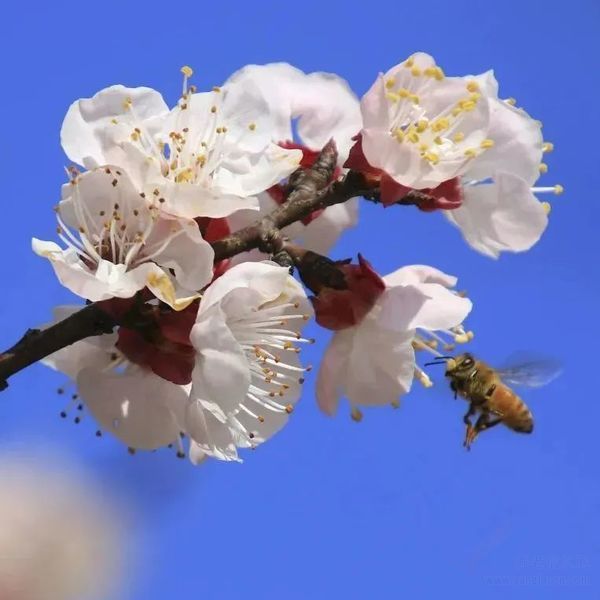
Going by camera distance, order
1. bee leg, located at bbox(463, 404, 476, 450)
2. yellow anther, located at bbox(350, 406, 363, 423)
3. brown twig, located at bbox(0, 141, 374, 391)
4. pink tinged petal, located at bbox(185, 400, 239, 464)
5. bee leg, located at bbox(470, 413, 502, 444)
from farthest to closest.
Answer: bee leg, located at bbox(470, 413, 502, 444), bee leg, located at bbox(463, 404, 476, 450), yellow anther, located at bbox(350, 406, 363, 423), pink tinged petal, located at bbox(185, 400, 239, 464), brown twig, located at bbox(0, 141, 374, 391)

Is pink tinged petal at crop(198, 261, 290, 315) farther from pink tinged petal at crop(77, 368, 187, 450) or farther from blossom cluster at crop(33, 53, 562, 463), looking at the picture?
pink tinged petal at crop(77, 368, 187, 450)

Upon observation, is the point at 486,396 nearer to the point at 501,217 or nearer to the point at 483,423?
the point at 483,423

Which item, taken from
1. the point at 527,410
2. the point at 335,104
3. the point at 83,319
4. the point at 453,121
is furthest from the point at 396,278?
the point at 527,410

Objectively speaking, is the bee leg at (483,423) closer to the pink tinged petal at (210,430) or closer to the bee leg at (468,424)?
the bee leg at (468,424)

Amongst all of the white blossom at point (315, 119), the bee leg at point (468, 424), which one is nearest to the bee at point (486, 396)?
the bee leg at point (468, 424)

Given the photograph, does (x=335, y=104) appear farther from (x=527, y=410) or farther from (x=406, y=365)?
(x=527, y=410)

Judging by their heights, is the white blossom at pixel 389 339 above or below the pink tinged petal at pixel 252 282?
above

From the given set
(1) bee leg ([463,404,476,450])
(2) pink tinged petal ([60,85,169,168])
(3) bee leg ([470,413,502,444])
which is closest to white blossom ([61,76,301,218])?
(2) pink tinged petal ([60,85,169,168])
